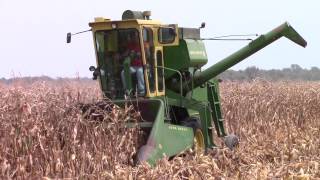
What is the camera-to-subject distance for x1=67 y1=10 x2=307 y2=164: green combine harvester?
758 centimetres

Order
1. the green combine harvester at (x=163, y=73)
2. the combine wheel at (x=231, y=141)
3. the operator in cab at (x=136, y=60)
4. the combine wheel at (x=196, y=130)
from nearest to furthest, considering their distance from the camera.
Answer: the green combine harvester at (x=163, y=73) → the operator in cab at (x=136, y=60) → the combine wheel at (x=196, y=130) → the combine wheel at (x=231, y=141)

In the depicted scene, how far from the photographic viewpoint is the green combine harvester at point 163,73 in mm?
7578

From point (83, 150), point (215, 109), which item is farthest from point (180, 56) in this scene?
point (83, 150)

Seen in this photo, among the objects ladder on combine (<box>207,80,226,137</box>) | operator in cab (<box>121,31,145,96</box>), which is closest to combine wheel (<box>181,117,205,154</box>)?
operator in cab (<box>121,31,145,96</box>)

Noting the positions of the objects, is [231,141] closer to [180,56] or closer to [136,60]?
[180,56]

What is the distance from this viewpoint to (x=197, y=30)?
941 centimetres

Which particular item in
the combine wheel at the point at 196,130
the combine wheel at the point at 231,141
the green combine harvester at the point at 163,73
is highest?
the green combine harvester at the point at 163,73

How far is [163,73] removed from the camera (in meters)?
8.55

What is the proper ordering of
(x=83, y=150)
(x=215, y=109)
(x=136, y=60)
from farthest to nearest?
(x=215, y=109)
(x=136, y=60)
(x=83, y=150)

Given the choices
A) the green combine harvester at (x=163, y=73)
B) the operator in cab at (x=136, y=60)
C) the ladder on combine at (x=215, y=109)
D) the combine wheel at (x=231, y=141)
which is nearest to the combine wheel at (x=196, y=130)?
the green combine harvester at (x=163, y=73)

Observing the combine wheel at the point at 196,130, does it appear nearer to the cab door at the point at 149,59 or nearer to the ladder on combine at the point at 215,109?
the cab door at the point at 149,59

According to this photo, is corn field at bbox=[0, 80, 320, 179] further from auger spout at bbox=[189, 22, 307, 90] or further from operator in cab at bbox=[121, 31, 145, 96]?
auger spout at bbox=[189, 22, 307, 90]

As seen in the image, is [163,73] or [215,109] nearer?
[163,73]

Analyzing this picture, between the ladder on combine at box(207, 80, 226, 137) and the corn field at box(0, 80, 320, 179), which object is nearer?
the corn field at box(0, 80, 320, 179)
